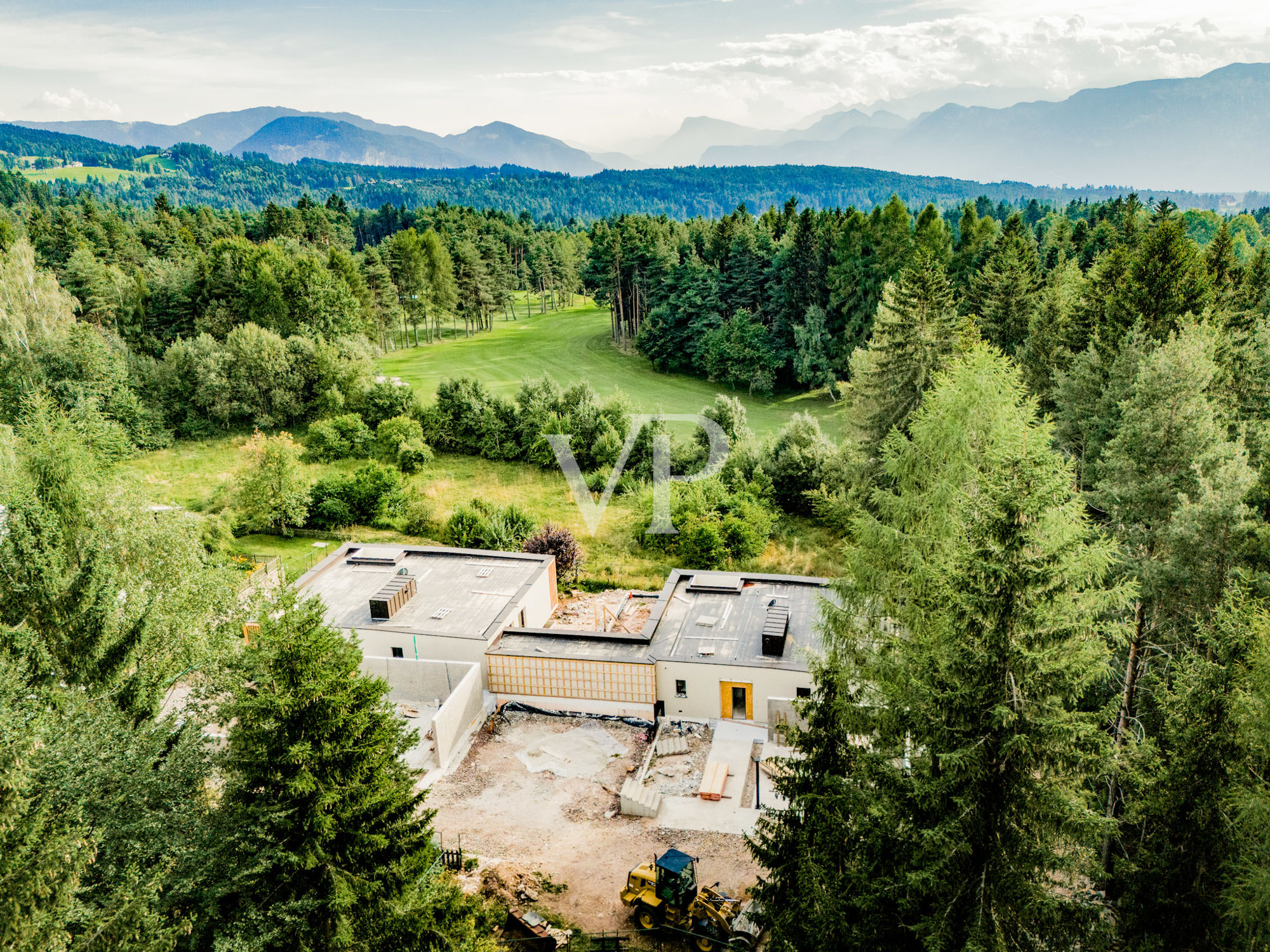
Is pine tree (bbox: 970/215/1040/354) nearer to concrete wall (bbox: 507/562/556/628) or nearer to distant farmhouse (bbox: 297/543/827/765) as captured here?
distant farmhouse (bbox: 297/543/827/765)

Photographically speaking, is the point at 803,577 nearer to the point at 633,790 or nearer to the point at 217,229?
the point at 633,790

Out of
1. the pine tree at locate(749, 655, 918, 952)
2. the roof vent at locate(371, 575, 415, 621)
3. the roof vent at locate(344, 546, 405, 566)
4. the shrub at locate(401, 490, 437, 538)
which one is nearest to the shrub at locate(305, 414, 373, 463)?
the shrub at locate(401, 490, 437, 538)

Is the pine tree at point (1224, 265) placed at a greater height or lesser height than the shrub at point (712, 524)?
greater

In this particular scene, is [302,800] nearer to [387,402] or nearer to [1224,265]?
[387,402]

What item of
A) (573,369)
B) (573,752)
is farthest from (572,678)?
(573,369)

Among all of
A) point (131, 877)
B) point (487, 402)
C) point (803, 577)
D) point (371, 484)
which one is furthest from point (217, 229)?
point (131, 877)

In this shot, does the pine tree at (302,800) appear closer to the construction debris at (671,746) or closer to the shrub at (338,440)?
the construction debris at (671,746)

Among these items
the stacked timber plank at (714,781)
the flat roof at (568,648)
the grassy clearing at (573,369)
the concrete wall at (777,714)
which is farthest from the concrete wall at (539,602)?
the grassy clearing at (573,369)
